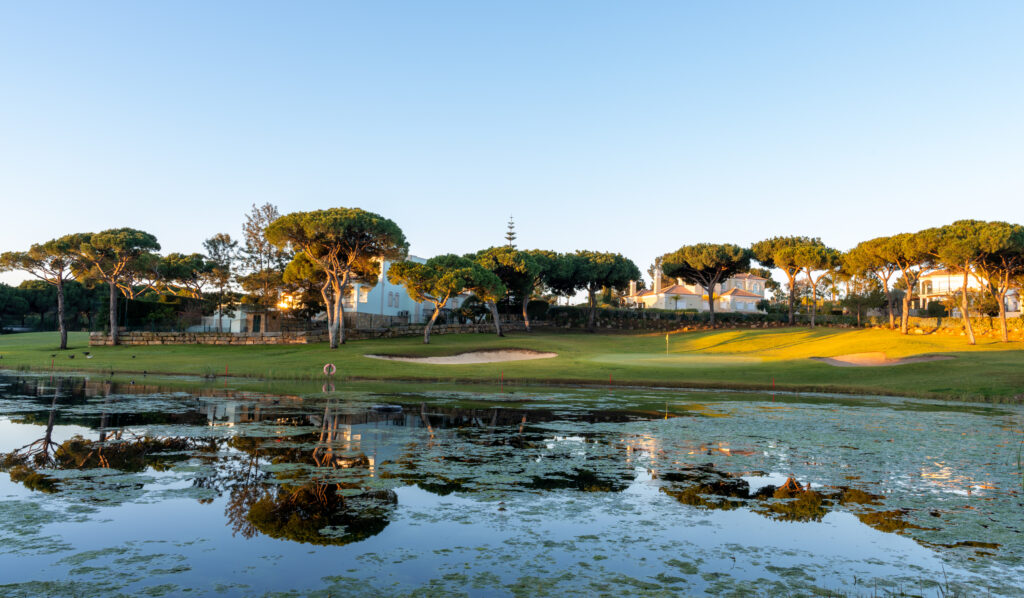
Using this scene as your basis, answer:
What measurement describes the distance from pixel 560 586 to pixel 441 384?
28.3m

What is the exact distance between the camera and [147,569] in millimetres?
6762

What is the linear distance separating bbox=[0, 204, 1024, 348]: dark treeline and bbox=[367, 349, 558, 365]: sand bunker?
6.82 m

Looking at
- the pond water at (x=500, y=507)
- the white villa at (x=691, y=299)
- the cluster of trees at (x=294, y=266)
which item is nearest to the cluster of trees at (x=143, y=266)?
the cluster of trees at (x=294, y=266)

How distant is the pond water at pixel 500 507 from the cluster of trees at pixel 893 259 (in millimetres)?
44881

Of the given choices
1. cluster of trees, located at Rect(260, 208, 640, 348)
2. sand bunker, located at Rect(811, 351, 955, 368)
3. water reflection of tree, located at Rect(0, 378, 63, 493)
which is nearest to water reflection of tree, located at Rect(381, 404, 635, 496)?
A: water reflection of tree, located at Rect(0, 378, 63, 493)

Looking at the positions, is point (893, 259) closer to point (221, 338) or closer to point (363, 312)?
point (363, 312)

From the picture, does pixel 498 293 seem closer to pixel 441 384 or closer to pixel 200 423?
pixel 441 384

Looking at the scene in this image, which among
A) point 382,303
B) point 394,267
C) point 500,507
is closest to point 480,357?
point 394,267

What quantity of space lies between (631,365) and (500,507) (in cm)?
3311

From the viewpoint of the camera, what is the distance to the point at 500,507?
9.38m

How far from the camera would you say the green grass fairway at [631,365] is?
3331 cm

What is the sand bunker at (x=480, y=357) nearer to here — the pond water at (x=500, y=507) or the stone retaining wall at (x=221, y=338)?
the stone retaining wall at (x=221, y=338)

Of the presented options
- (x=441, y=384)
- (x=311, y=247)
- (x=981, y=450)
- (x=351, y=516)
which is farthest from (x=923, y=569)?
(x=311, y=247)

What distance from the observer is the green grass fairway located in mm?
33312
